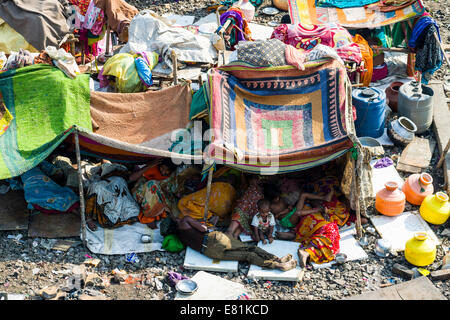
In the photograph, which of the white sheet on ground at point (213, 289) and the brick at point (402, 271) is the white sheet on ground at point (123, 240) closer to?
the white sheet on ground at point (213, 289)

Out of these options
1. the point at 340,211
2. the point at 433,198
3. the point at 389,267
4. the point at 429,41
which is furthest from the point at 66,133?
the point at 429,41

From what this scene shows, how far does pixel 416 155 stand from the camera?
26.4ft

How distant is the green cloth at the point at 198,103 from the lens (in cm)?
673

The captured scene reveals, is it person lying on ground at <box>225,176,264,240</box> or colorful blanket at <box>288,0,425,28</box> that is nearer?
person lying on ground at <box>225,176,264,240</box>

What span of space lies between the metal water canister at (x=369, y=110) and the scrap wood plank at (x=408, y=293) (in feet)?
9.18

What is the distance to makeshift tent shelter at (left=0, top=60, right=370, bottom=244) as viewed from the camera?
6352 millimetres

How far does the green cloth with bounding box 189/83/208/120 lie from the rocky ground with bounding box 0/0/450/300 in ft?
5.37

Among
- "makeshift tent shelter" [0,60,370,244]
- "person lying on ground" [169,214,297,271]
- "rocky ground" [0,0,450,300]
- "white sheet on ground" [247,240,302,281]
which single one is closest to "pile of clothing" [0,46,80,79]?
"makeshift tent shelter" [0,60,370,244]

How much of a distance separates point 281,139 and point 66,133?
2.46m

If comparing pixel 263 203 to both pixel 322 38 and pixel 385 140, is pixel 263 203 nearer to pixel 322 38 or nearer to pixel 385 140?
pixel 385 140

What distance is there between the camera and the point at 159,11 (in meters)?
11.9

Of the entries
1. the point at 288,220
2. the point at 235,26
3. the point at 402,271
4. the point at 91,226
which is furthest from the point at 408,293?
the point at 235,26

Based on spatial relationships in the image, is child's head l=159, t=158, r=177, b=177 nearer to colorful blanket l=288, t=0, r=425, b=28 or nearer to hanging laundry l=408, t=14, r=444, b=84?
colorful blanket l=288, t=0, r=425, b=28

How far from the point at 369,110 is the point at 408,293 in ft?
9.74
